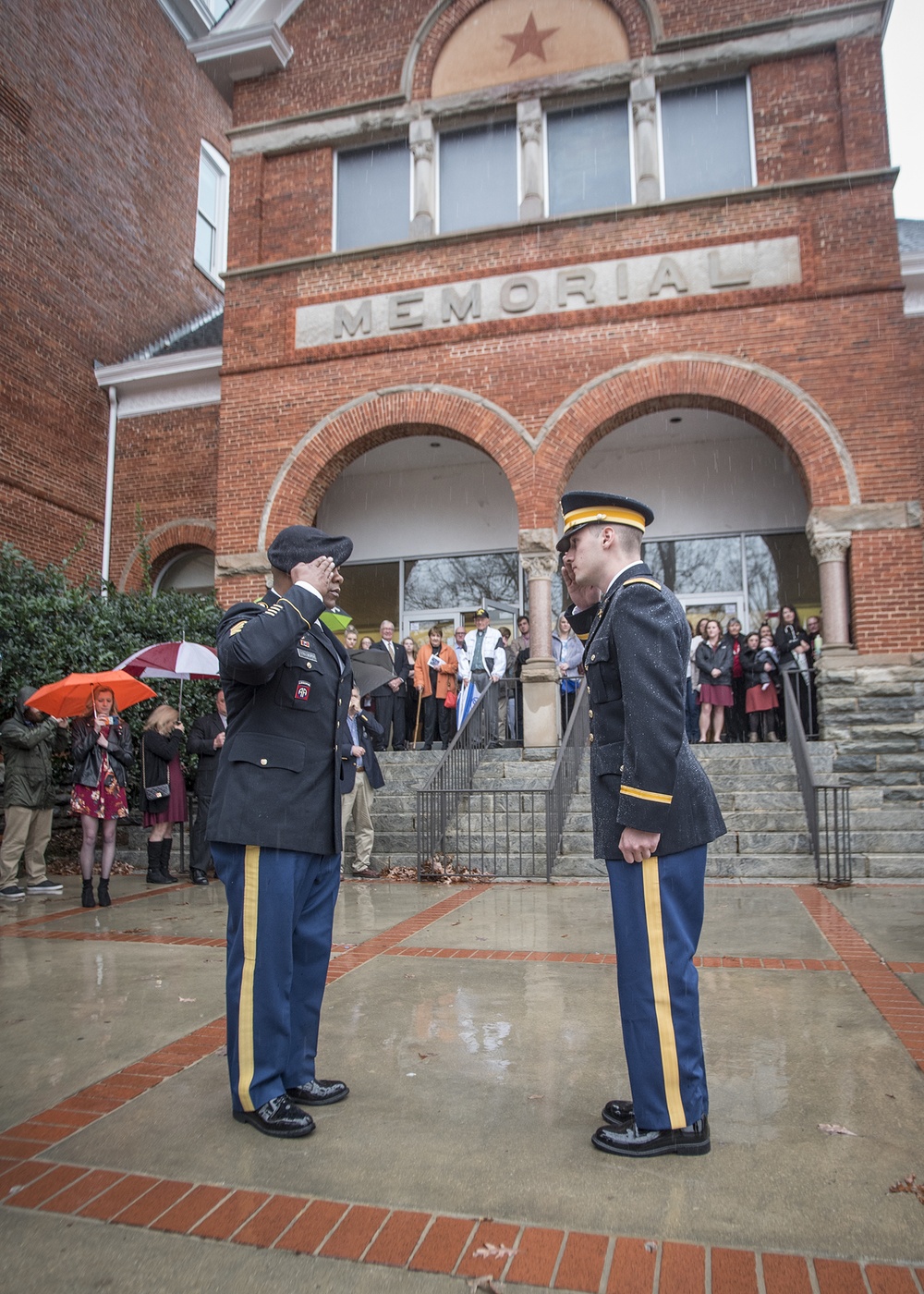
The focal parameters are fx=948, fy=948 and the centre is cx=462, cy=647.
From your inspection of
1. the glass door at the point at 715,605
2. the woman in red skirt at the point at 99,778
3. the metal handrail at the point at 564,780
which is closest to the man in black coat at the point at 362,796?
the metal handrail at the point at 564,780

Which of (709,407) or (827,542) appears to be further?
(709,407)

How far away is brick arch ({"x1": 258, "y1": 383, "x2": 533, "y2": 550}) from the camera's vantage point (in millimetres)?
13766

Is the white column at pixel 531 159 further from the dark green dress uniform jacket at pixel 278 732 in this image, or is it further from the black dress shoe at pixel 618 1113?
the black dress shoe at pixel 618 1113

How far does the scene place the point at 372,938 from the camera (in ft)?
20.1

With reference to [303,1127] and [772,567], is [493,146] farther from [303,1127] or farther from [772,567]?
[303,1127]

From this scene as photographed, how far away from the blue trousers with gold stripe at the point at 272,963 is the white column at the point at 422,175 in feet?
44.2

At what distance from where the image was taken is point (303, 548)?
132 inches

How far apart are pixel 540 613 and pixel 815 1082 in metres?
10.4

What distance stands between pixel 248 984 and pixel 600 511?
1.96m

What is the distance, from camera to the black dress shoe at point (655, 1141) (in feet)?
9.20

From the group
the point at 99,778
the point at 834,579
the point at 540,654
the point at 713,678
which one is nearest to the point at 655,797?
the point at 99,778

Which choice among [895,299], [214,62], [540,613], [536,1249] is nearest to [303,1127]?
[536,1249]

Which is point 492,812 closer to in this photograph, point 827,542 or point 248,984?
point 827,542

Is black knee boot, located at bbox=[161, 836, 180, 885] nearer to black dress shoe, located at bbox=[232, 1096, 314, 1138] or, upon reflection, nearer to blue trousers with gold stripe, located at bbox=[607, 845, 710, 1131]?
black dress shoe, located at bbox=[232, 1096, 314, 1138]
